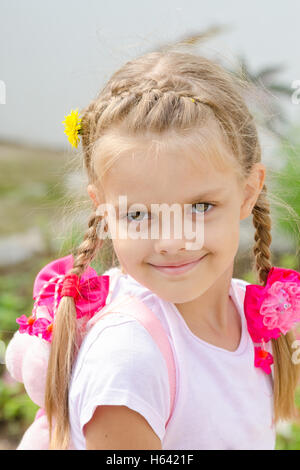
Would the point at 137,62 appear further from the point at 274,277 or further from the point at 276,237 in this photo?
the point at 276,237

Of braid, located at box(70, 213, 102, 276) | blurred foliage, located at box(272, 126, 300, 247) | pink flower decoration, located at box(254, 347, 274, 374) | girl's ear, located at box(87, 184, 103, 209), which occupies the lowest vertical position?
pink flower decoration, located at box(254, 347, 274, 374)

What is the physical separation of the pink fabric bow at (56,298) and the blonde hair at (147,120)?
0.03 metres

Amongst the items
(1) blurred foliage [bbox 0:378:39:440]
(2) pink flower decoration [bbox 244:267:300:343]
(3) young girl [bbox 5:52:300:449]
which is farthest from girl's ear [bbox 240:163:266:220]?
(1) blurred foliage [bbox 0:378:39:440]

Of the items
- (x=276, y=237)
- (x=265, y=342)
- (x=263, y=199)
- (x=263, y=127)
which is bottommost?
(x=265, y=342)

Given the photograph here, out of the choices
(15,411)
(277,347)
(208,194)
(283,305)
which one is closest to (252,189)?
(208,194)

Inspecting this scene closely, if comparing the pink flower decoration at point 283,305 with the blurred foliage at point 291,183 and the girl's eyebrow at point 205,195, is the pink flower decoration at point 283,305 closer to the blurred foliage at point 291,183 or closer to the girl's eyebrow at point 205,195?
the girl's eyebrow at point 205,195

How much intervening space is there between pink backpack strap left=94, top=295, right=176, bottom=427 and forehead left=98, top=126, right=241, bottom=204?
23cm

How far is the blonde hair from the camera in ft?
3.77

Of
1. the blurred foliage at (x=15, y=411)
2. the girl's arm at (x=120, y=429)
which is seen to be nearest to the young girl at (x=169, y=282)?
the girl's arm at (x=120, y=429)

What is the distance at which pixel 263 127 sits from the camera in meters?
1.42

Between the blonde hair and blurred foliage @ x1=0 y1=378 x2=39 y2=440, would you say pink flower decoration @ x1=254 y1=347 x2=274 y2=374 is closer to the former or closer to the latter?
the blonde hair

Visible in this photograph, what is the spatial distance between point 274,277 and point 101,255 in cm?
44

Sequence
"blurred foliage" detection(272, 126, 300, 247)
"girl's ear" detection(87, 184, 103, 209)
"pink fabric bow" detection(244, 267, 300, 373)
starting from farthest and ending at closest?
"blurred foliage" detection(272, 126, 300, 247) → "pink fabric bow" detection(244, 267, 300, 373) → "girl's ear" detection(87, 184, 103, 209)

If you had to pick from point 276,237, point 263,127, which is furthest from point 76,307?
point 276,237
